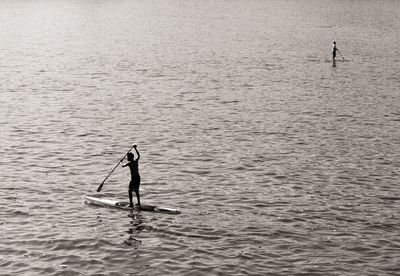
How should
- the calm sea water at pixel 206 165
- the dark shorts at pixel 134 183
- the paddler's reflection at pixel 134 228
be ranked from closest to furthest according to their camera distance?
the calm sea water at pixel 206 165 → the paddler's reflection at pixel 134 228 → the dark shorts at pixel 134 183

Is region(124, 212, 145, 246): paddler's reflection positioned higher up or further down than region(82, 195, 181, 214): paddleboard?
further down

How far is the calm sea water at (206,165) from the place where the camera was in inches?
1195

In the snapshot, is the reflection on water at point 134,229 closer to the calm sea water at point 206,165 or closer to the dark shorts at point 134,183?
the calm sea water at point 206,165

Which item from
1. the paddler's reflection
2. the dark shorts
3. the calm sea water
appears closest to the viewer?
the calm sea water

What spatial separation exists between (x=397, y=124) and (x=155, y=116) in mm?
22495

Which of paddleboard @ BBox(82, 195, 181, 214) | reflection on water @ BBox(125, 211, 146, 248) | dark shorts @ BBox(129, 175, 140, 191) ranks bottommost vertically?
reflection on water @ BBox(125, 211, 146, 248)

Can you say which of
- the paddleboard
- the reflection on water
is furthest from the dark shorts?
the reflection on water

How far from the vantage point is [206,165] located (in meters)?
45.9

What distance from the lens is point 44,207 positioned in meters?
36.6

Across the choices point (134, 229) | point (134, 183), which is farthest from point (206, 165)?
point (134, 229)

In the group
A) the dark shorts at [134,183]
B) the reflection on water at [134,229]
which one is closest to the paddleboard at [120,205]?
the reflection on water at [134,229]

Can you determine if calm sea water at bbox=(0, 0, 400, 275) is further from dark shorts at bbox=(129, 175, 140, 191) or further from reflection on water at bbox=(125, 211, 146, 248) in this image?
dark shorts at bbox=(129, 175, 140, 191)

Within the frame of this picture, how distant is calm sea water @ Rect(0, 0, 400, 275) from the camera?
3034 centimetres

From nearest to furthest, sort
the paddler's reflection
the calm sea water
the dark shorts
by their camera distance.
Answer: the calm sea water < the paddler's reflection < the dark shorts
